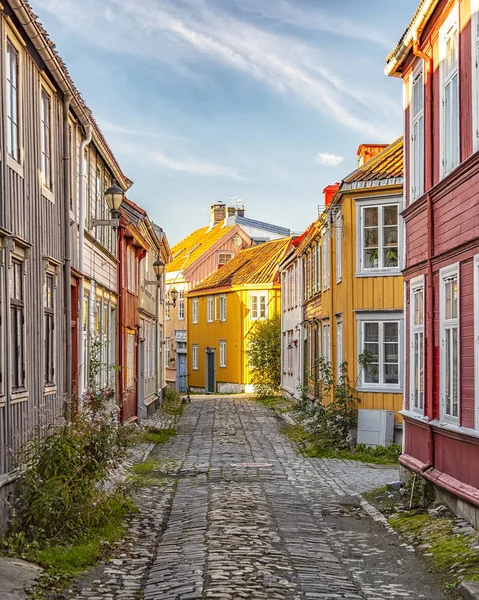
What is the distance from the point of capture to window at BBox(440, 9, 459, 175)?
424 inches

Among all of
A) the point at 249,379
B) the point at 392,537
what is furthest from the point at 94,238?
the point at 249,379

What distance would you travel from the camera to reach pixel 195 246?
6003 centimetres

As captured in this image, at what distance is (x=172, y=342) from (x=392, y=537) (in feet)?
149

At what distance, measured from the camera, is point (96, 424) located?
36.0ft

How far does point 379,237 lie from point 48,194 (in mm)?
9805

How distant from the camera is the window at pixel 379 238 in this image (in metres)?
20.3

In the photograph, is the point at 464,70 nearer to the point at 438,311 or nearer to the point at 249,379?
the point at 438,311

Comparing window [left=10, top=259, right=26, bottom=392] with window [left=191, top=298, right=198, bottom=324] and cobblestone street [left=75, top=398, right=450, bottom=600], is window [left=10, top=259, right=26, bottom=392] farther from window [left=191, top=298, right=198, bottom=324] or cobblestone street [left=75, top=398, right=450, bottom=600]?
window [left=191, top=298, right=198, bottom=324]

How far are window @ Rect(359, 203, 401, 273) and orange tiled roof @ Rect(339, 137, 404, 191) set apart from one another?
52cm

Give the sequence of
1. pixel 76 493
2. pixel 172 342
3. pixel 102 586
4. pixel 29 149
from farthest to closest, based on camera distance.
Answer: pixel 172 342, pixel 29 149, pixel 76 493, pixel 102 586

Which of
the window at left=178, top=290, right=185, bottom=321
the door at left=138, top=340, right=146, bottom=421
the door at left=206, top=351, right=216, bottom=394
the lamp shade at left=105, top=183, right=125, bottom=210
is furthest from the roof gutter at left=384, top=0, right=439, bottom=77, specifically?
the window at left=178, top=290, right=185, bottom=321

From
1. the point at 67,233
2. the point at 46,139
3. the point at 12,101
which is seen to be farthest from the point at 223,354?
the point at 12,101

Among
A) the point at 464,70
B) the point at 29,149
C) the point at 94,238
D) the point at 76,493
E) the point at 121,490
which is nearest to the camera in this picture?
the point at 76,493

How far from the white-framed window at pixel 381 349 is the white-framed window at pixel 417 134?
7266 millimetres
